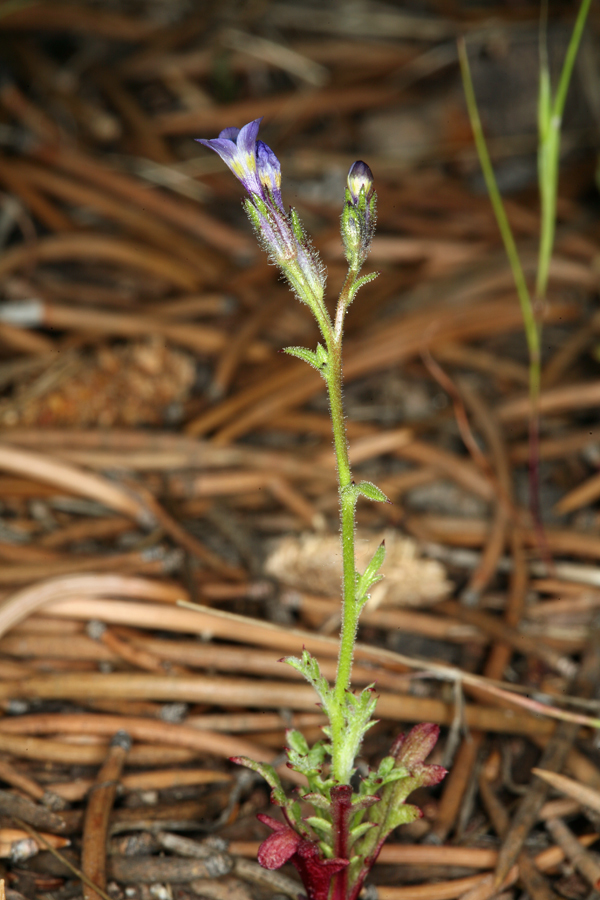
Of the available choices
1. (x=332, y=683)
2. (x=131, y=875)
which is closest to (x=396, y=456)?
(x=332, y=683)

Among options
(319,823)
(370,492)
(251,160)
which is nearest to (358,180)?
(251,160)

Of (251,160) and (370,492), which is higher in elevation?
(251,160)

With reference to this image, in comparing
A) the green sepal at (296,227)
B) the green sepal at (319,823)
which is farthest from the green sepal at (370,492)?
the green sepal at (319,823)

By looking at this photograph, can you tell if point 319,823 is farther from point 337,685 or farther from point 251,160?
point 251,160

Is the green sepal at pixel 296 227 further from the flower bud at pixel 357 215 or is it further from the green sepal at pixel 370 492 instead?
the green sepal at pixel 370 492

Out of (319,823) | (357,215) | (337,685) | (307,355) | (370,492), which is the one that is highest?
(357,215)

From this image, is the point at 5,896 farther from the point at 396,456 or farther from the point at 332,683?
the point at 396,456

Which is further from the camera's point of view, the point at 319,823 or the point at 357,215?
the point at 319,823

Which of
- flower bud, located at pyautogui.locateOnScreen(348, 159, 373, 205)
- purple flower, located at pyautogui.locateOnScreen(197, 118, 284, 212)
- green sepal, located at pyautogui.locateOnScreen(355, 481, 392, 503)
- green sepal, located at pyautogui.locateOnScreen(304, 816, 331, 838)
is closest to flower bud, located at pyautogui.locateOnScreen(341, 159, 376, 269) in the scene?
flower bud, located at pyautogui.locateOnScreen(348, 159, 373, 205)

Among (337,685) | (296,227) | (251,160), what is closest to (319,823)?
(337,685)
